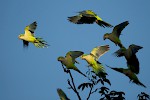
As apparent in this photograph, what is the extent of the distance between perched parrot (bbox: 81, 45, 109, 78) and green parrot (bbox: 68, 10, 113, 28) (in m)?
0.44

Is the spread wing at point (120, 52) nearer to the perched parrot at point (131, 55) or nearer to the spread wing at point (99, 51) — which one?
the perched parrot at point (131, 55)

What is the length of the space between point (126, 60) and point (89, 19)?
87cm

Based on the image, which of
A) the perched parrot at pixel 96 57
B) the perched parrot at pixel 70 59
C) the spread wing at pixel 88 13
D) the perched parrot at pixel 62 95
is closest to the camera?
the perched parrot at pixel 62 95

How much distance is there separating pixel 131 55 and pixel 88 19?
82cm

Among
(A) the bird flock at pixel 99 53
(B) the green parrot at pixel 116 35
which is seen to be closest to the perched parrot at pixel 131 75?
(A) the bird flock at pixel 99 53

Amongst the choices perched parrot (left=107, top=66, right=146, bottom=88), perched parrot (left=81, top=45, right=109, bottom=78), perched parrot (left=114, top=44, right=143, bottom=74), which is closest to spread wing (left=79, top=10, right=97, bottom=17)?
perched parrot (left=81, top=45, right=109, bottom=78)

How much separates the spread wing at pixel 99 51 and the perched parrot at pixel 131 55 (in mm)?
222

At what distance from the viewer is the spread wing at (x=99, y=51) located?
2035 mm

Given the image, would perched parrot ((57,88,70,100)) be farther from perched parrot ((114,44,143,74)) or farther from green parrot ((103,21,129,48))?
green parrot ((103,21,129,48))

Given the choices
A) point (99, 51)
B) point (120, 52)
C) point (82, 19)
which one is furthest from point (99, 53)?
point (82, 19)

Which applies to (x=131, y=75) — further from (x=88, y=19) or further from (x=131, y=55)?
(x=88, y=19)

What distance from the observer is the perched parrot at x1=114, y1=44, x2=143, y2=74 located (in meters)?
1.69

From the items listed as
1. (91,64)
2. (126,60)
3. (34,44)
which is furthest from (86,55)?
(34,44)

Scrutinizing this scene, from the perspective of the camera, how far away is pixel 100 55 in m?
2.08
